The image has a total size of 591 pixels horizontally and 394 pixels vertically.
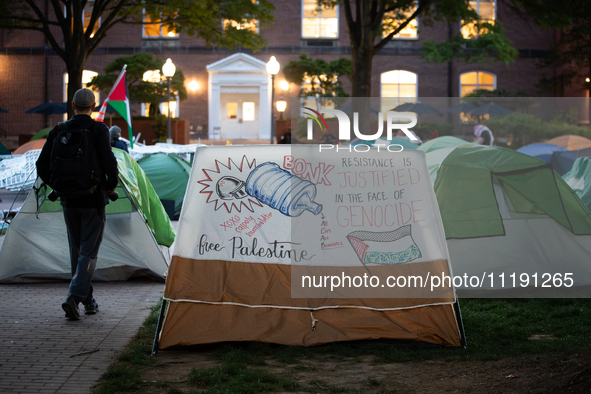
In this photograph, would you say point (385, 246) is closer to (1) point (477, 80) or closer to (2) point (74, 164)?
(2) point (74, 164)

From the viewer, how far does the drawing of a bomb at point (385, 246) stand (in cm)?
505

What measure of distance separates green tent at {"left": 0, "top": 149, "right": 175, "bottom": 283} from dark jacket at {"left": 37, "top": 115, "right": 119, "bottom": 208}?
67.8 inches

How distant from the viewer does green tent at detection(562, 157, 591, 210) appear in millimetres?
9544

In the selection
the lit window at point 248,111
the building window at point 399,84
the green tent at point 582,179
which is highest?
the building window at point 399,84

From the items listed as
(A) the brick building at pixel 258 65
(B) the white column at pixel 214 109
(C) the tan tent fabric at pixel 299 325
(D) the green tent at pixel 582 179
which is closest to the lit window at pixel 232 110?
(A) the brick building at pixel 258 65

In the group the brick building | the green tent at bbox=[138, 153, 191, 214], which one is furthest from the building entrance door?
the green tent at bbox=[138, 153, 191, 214]

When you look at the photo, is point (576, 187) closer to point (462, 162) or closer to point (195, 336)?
point (462, 162)

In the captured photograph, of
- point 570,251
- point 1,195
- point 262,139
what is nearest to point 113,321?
point 570,251

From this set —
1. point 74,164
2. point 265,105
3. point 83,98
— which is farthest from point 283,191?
point 265,105

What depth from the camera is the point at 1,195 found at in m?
17.7

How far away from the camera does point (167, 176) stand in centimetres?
1396

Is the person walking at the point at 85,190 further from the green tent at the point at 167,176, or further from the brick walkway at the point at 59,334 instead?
the green tent at the point at 167,176

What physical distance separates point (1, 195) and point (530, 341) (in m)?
16.1

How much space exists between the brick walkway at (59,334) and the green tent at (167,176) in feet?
21.3
